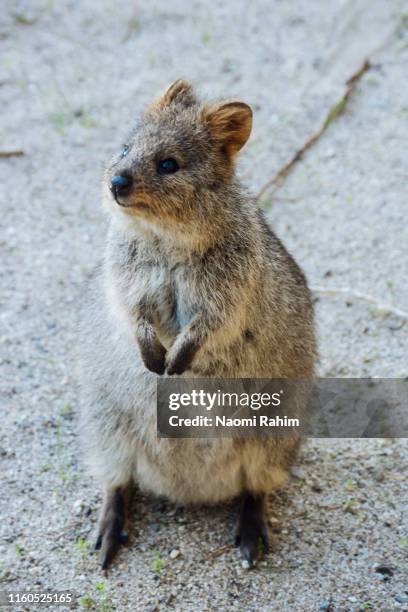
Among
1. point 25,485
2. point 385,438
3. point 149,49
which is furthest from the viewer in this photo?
point 149,49

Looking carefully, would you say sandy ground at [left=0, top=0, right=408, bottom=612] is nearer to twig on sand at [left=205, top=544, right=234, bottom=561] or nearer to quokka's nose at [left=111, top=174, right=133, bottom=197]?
twig on sand at [left=205, top=544, right=234, bottom=561]

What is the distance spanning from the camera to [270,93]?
7207 millimetres

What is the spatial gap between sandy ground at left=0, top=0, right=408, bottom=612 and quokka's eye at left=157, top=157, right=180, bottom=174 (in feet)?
3.13

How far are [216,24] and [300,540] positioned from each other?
518cm

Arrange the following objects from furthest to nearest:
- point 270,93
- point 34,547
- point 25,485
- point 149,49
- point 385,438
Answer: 1. point 149,49
2. point 270,93
3. point 385,438
4. point 25,485
5. point 34,547

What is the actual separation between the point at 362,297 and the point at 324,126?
187 cm

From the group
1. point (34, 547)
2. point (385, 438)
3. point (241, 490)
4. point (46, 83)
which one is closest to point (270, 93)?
point (46, 83)

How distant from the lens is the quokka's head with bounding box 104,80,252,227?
136 inches

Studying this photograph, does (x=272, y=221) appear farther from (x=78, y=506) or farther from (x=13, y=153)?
(x=78, y=506)

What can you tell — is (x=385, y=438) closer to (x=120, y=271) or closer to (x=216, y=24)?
(x=120, y=271)

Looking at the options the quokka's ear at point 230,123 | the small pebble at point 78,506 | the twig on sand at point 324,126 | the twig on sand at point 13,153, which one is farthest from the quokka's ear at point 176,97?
the twig on sand at point 13,153

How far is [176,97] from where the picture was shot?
152 inches

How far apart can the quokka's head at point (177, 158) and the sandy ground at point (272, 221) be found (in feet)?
2.34

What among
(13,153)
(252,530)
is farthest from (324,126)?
(252,530)
